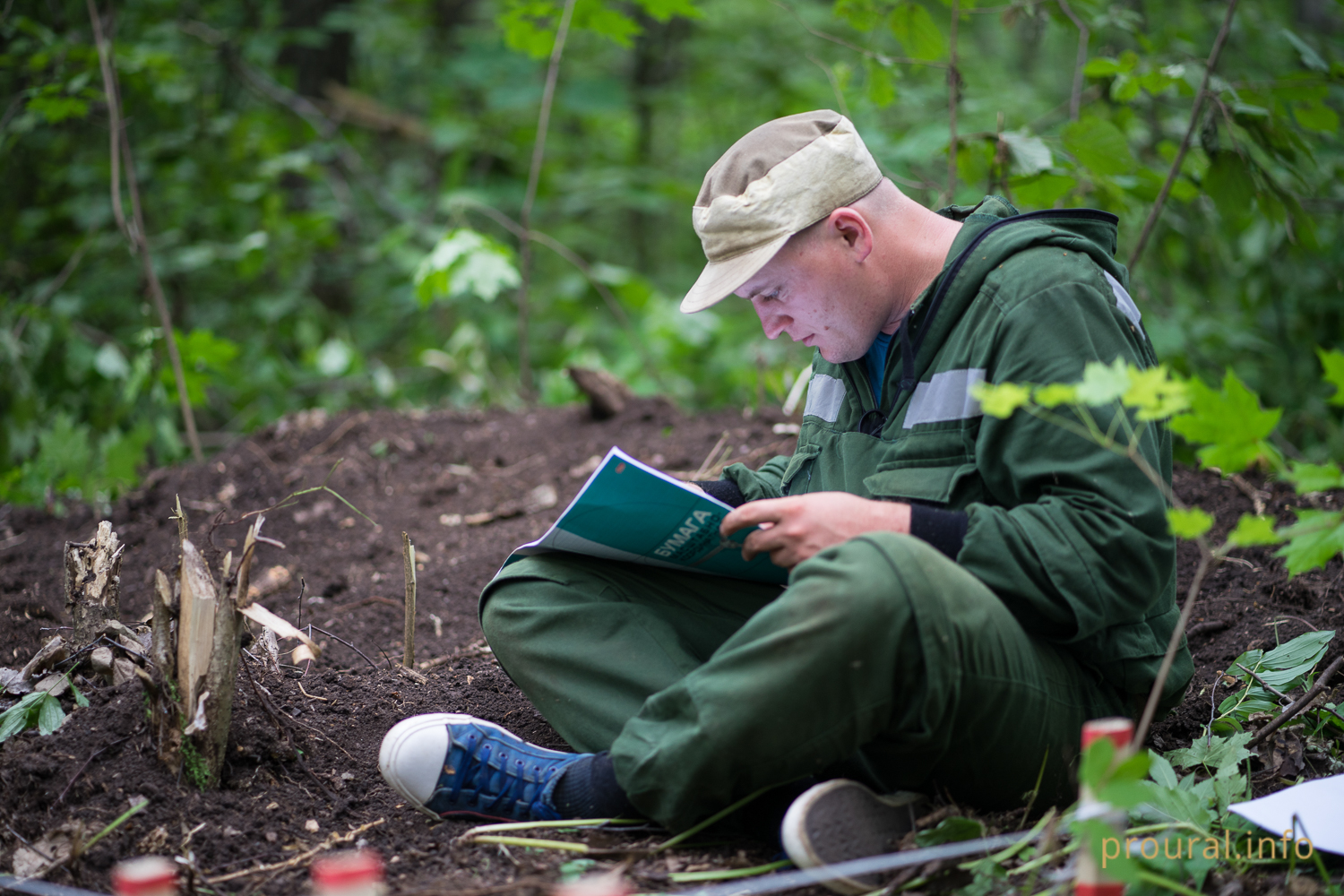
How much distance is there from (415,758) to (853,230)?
1.19 metres

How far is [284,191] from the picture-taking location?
591 centimetres

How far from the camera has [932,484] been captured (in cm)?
161

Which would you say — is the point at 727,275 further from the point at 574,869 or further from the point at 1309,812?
the point at 1309,812

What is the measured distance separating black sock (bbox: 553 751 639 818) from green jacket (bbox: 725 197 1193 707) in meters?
0.67

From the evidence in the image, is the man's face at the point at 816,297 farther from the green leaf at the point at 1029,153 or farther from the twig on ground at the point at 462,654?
the green leaf at the point at 1029,153

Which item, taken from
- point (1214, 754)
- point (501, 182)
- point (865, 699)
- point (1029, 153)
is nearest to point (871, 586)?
point (865, 699)

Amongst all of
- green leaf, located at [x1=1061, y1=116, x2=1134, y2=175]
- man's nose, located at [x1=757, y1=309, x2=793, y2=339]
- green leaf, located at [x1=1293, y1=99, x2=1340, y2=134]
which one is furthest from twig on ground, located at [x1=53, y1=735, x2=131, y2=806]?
green leaf, located at [x1=1293, y1=99, x2=1340, y2=134]

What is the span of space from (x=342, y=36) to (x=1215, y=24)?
206 inches

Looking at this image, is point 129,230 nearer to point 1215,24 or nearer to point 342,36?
point 342,36

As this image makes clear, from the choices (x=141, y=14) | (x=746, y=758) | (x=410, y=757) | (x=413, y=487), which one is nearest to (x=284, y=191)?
(x=141, y=14)

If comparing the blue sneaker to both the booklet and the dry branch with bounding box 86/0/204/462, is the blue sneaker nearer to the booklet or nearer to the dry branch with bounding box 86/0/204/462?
the booklet

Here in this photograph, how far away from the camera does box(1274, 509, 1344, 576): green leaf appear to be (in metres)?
1.26

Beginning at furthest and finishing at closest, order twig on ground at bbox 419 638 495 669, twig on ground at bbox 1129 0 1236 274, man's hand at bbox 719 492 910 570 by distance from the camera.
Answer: twig on ground at bbox 1129 0 1236 274, twig on ground at bbox 419 638 495 669, man's hand at bbox 719 492 910 570

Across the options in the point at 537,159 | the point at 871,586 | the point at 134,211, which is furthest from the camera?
the point at 537,159
